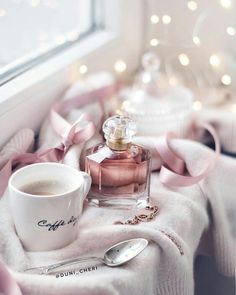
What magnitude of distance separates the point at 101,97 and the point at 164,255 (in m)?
0.36

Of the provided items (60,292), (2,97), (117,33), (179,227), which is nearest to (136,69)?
(117,33)

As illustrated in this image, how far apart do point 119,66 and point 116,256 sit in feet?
1.78

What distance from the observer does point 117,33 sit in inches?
43.0

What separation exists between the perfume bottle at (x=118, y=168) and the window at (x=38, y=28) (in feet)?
0.70

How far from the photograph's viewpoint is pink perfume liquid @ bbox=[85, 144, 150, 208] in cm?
70

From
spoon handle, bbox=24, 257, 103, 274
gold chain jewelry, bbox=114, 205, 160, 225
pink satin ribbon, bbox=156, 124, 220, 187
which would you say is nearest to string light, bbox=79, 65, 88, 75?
pink satin ribbon, bbox=156, 124, 220, 187

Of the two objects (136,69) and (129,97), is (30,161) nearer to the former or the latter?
(129,97)

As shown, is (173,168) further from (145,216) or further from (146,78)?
(146,78)

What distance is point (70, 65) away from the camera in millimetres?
947

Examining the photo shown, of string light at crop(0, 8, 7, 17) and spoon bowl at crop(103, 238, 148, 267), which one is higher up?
string light at crop(0, 8, 7, 17)

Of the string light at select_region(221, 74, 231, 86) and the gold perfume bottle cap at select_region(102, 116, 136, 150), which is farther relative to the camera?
the string light at select_region(221, 74, 231, 86)

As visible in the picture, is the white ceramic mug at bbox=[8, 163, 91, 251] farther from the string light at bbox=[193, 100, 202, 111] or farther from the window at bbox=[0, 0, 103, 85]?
the string light at bbox=[193, 100, 202, 111]

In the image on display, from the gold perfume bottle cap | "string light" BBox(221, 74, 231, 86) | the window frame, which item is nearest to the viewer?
the gold perfume bottle cap

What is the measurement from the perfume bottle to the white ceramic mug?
5 centimetres
